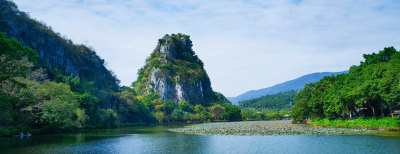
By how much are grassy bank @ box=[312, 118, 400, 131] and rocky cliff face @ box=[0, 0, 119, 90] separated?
244ft

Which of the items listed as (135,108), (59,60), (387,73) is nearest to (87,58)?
(59,60)

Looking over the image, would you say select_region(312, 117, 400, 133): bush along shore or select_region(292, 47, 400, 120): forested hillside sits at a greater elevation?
select_region(292, 47, 400, 120): forested hillside

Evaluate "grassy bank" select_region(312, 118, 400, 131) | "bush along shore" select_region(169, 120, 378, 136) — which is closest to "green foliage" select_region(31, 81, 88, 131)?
"bush along shore" select_region(169, 120, 378, 136)

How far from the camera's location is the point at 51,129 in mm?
55094

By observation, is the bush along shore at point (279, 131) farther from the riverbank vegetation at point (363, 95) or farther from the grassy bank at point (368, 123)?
the riverbank vegetation at point (363, 95)

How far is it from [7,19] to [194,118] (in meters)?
101

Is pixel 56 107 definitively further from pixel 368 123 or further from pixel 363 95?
pixel 368 123

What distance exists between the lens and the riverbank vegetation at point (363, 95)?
43719 mm

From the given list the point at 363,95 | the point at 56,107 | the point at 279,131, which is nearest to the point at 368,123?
the point at 363,95

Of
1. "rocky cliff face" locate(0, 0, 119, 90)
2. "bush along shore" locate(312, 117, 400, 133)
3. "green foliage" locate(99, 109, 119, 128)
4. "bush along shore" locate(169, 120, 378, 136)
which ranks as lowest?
"bush along shore" locate(169, 120, 378, 136)

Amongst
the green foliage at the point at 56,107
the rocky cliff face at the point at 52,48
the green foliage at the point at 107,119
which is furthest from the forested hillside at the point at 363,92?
the rocky cliff face at the point at 52,48

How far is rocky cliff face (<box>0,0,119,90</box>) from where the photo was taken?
84562mm

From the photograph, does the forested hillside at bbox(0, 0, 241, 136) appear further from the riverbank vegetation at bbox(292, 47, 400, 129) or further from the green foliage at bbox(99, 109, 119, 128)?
the riverbank vegetation at bbox(292, 47, 400, 129)

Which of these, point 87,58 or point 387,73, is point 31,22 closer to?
point 87,58
